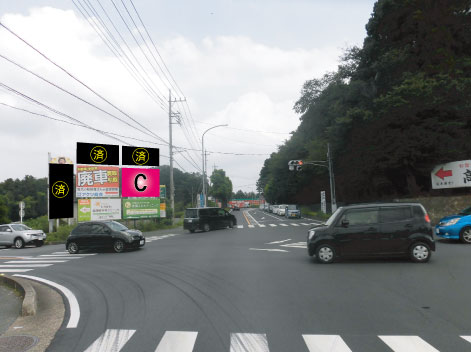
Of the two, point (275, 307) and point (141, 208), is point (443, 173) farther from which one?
point (275, 307)

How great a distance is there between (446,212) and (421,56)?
651 inches

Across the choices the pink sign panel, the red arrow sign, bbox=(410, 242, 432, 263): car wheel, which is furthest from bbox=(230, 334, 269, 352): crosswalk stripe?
the red arrow sign

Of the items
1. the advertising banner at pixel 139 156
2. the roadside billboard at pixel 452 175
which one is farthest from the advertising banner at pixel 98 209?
the roadside billboard at pixel 452 175

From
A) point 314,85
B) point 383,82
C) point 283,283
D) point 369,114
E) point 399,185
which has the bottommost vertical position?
point 283,283

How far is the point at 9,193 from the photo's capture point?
261 feet

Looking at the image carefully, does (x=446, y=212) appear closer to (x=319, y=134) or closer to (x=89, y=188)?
(x=89, y=188)

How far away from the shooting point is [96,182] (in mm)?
31625

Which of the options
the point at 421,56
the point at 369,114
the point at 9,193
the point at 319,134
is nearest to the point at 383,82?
the point at 421,56

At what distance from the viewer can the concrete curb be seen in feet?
21.2

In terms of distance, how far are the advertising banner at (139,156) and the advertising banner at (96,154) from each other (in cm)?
75

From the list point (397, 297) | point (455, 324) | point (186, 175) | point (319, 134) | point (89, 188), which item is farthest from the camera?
point (186, 175)

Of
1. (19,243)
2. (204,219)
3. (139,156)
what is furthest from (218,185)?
(139,156)

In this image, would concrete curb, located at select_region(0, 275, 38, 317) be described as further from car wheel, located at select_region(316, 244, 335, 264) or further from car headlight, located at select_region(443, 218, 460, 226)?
car headlight, located at select_region(443, 218, 460, 226)

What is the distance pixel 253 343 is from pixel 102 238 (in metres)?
14.4
